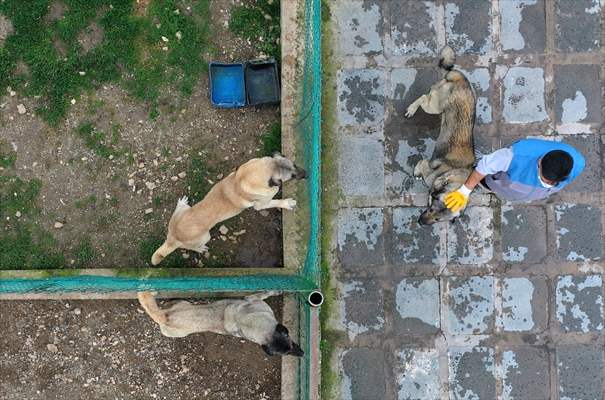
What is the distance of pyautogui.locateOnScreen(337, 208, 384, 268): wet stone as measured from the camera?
6488 millimetres

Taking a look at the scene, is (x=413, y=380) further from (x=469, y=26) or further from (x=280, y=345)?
(x=469, y=26)

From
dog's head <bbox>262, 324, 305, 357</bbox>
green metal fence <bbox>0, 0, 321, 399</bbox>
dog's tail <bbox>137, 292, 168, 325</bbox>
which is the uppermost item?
green metal fence <bbox>0, 0, 321, 399</bbox>

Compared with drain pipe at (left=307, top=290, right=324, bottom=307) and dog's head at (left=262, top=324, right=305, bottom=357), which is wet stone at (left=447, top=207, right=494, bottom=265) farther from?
dog's head at (left=262, top=324, right=305, bottom=357)

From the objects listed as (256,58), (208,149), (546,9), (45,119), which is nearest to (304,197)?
(208,149)

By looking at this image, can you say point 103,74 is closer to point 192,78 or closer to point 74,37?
point 74,37

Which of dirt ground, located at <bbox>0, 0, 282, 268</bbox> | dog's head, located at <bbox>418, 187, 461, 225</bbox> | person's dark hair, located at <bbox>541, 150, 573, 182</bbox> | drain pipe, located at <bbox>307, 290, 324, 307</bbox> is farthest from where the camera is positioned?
dirt ground, located at <bbox>0, 0, 282, 268</bbox>

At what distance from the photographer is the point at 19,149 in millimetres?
6551

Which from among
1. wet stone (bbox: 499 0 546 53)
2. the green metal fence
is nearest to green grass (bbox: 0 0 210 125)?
the green metal fence

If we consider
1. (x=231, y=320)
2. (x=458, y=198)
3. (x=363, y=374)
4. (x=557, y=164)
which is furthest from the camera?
(x=363, y=374)

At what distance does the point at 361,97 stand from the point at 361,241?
1.75m

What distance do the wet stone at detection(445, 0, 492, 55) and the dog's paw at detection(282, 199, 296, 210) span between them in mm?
2720

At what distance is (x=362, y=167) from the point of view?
21.4 feet

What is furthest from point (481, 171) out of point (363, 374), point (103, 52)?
point (103, 52)

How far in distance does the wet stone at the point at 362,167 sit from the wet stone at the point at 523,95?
163 cm
